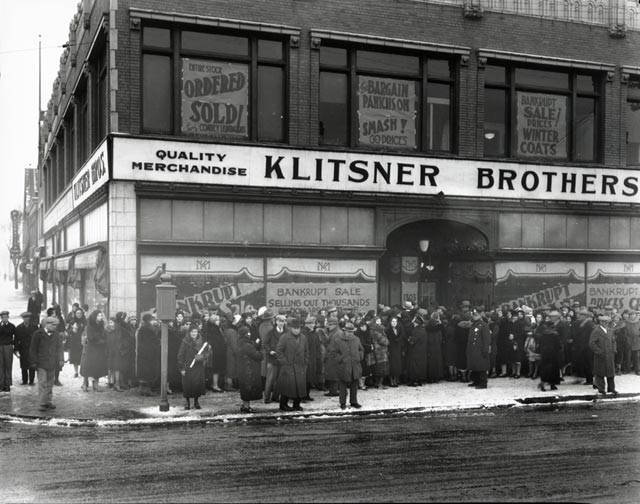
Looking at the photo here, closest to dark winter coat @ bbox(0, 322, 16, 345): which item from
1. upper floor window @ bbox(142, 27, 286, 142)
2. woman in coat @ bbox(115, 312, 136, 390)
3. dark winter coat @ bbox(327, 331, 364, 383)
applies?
woman in coat @ bbox(115, 312, 136, 390)

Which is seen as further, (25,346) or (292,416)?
(25,346)

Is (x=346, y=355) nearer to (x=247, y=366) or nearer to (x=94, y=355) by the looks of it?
(x=247, y=366)

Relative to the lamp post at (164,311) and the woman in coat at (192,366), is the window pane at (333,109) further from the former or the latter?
the woman in coat at (192,366)

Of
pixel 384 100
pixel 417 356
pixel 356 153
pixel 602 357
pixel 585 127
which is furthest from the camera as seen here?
pixel 585 127

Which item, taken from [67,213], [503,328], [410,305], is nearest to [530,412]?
[503,328]

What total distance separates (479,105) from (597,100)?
4333 mm

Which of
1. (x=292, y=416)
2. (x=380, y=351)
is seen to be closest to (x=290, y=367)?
(x=292, y=416)

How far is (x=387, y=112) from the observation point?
2058 cm

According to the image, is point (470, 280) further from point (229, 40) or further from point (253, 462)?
point (253, 462)

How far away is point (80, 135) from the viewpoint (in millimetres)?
25000

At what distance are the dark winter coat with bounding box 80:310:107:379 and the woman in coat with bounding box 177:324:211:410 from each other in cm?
294

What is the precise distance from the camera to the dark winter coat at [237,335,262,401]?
13.5 m

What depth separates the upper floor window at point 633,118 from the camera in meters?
23.3

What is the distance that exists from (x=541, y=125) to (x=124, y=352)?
1366 centimetres
